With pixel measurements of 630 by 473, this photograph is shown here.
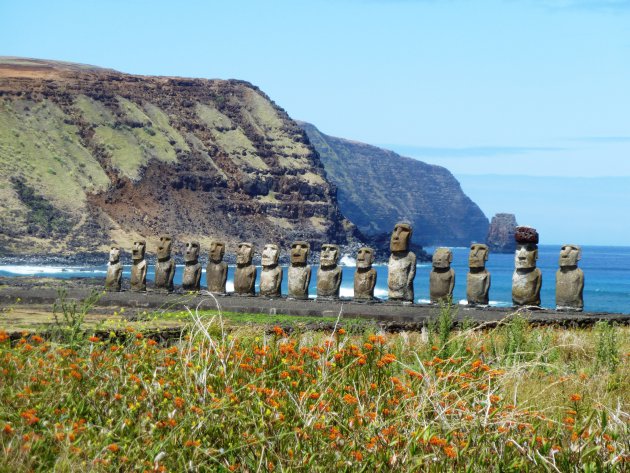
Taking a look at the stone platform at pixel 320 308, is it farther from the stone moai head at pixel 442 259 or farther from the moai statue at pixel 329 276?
the stone moai head at pixel 442 259

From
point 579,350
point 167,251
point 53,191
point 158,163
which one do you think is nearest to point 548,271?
point 158,163

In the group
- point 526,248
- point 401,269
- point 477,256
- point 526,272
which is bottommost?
point 401,269

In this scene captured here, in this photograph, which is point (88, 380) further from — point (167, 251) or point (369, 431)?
point (167, 251)

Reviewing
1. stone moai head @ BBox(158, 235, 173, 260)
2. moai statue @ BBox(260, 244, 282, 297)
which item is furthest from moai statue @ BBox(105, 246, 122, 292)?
moai statue @ BBox(260, 244, 282, 297)

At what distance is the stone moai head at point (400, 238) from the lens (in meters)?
21.6

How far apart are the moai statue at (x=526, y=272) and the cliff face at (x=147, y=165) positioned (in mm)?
80421

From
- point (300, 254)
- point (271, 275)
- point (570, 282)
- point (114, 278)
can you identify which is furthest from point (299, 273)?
point (570, 282)

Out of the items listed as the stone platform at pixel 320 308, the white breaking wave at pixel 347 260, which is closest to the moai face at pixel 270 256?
the stone platform at pixel 320 308

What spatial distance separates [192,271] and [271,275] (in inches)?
81.5

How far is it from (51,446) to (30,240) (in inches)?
3683

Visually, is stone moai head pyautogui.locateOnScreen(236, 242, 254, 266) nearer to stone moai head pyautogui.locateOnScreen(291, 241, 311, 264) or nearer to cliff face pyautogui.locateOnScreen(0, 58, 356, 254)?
stone moai head pyautogui.locateOnScreen(291, 241, 311, 264)

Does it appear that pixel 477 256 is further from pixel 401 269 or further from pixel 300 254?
pixel 300 254

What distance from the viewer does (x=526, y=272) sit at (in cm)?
1975

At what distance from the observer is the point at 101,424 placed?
23.1 feet
